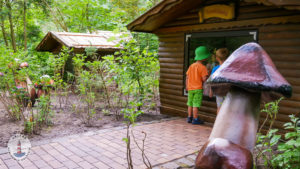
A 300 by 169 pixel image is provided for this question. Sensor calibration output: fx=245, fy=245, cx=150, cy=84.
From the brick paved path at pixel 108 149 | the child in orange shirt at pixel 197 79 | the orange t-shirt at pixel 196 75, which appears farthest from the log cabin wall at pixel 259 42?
the brick paved path at pixel 108 149

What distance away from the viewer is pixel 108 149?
454 centimetres

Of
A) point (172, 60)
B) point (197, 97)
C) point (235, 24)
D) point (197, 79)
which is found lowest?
point (197, 97)

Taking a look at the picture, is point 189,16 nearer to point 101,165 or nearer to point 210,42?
point 210,42

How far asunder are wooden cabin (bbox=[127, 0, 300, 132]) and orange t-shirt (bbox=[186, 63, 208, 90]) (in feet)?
2.26

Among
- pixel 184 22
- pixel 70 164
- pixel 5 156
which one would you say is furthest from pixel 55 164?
pixel 184 22

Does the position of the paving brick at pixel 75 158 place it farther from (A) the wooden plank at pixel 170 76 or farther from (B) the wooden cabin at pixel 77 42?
(B) the wooden cabin at pixel 77 42

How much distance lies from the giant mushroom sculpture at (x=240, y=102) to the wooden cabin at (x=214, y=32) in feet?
11.9

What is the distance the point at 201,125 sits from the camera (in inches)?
252

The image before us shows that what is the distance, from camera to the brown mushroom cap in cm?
97

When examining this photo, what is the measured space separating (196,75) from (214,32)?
46.8 inches

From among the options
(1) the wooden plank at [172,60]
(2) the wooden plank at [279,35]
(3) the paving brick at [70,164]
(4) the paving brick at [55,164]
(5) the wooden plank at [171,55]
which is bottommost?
(3) the paving brick at [70,164]

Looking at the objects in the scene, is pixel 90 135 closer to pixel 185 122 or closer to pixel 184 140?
pixel 184 140

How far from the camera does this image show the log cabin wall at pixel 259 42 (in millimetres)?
4914

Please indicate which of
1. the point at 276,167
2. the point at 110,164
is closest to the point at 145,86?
the point at 110,164
